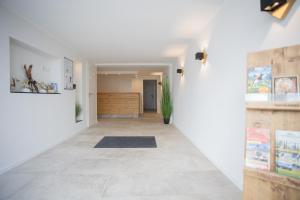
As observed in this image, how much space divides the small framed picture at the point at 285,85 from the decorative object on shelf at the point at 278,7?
1.75 ft

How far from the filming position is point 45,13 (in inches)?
110

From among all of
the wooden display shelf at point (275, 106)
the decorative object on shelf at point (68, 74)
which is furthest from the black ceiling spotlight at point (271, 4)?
the decorative object on shelf at point (68, 74)

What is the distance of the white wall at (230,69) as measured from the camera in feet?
5.30

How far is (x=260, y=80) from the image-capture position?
4.79 ft

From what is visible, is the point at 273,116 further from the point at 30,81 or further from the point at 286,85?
the point at 30,81

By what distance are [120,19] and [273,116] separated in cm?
259

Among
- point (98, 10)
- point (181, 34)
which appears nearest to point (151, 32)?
point (181, 34)

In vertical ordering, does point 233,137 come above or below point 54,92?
below

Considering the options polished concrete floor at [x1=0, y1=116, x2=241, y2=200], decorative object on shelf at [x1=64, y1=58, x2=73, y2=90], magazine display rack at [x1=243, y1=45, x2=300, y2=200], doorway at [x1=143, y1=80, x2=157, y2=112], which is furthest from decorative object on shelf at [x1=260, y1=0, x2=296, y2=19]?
doorway at [x1=143, y1=80, x2=157, y2=112]

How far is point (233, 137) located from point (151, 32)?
2471mm

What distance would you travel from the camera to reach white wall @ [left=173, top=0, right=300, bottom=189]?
1615 millimetres

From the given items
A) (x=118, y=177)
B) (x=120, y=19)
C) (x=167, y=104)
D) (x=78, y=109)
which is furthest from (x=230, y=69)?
(x=78, y=109)

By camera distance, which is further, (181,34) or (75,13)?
(181,34)

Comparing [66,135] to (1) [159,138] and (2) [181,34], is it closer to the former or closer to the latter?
(1) [159,138]
